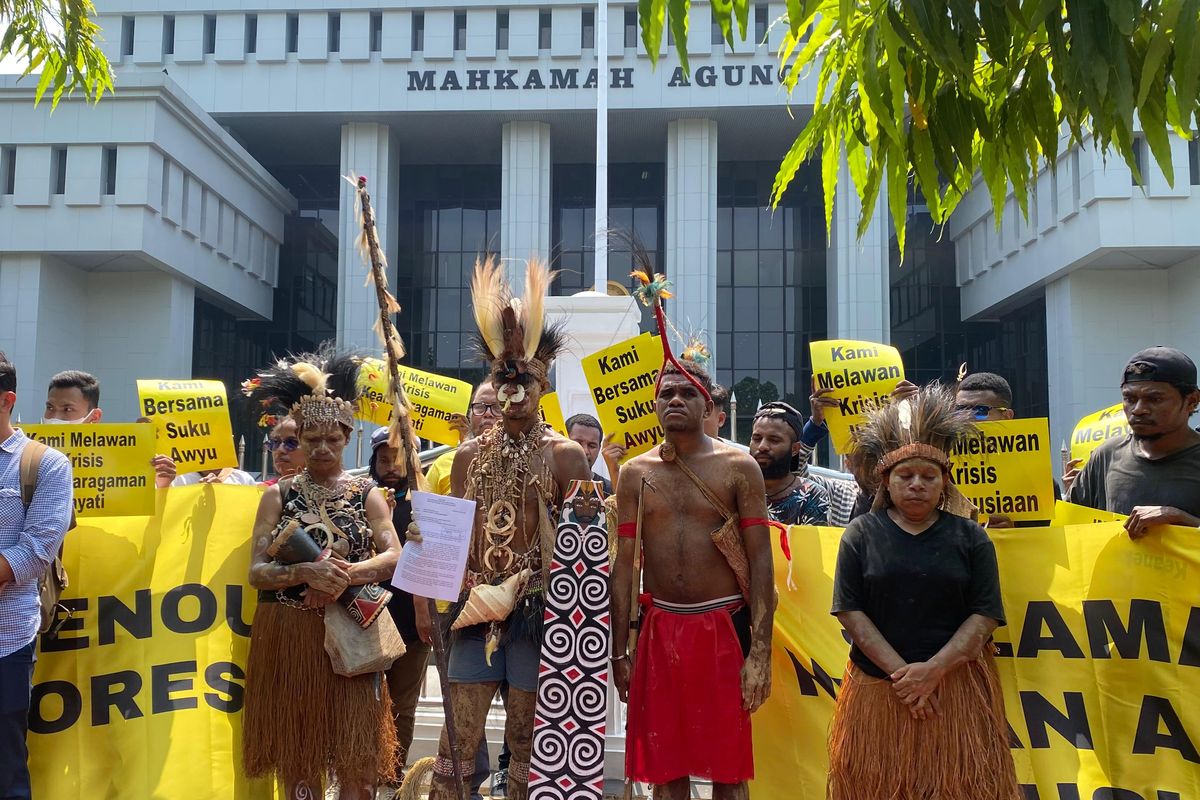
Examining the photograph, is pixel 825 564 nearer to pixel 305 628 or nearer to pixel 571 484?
pixel 571 484

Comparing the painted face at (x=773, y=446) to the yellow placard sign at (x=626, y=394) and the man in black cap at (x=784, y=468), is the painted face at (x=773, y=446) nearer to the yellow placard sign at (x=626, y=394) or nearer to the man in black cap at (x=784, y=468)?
the man in black cap at (x=784, y=468)

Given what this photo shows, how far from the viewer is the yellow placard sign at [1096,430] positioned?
6.17 meters

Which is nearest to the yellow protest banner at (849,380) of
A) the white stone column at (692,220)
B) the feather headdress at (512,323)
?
the feather headdress at (512,323)

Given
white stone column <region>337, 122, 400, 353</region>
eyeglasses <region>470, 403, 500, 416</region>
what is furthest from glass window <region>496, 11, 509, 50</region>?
eyeglasses <region>470, 403, 500, 416</region>

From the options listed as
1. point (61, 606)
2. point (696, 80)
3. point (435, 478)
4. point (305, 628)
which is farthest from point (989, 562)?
→ point (696, 80)

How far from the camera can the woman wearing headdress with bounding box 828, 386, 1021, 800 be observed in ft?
12.5

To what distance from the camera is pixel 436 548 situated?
444 centimetres

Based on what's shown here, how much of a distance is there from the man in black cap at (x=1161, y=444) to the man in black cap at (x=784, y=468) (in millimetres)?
1581

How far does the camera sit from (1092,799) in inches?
176

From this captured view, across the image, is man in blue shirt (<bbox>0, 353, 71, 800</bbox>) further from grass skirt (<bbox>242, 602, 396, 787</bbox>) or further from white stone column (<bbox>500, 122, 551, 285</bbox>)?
white stone column (<bbox>500, 122, 551, 285</bbox>)

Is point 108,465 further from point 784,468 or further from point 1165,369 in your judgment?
point 1165,369

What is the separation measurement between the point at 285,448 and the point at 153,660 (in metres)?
1.39

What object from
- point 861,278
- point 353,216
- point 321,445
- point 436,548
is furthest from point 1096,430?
point 353,216

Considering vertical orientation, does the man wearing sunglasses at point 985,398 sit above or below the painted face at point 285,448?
above
